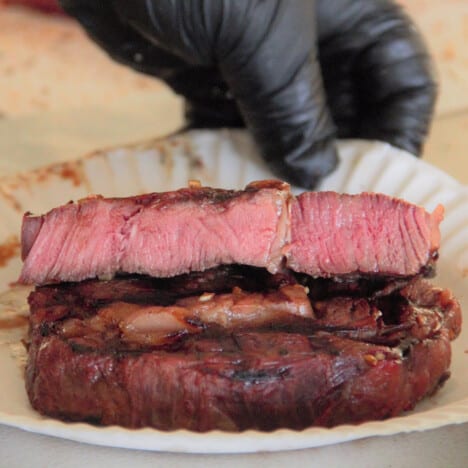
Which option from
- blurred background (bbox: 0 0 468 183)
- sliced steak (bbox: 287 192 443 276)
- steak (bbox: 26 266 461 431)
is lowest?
blurred background (bbox: 0 0 468 183)

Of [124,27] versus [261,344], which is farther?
[124,27]

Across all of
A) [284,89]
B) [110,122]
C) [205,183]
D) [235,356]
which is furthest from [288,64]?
[110,122]

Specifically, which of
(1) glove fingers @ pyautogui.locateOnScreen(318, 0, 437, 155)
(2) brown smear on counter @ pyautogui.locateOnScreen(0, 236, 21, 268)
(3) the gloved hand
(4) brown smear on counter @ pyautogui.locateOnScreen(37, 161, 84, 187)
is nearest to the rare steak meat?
(2) brown smear on counter @ pyautogui.locateOnScreen(0, 236, 21, 268)

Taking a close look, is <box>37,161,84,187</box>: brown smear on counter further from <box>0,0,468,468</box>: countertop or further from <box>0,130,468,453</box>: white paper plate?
<box>0,0,468,468</box>: countertop

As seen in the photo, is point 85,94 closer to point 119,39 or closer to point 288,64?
point 119,39

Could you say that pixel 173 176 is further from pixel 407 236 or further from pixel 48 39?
pixel 48 39

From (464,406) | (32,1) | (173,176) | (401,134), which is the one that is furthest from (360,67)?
(32,1)

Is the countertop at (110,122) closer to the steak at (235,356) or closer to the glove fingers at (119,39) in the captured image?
the steak at (235,356)

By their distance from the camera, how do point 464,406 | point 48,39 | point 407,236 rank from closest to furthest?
1. point 464,406
2. point 407,236
3. point 48,39
